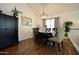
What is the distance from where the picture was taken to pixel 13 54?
2.53 metres

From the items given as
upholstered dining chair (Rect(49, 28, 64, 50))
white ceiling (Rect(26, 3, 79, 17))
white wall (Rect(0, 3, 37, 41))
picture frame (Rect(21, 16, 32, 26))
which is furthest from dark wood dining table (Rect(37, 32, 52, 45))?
white ceiling (Rect(26, 3, 79, 17))

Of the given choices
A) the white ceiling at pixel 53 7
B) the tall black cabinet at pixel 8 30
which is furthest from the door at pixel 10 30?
the white ceiling at pixel 53 7

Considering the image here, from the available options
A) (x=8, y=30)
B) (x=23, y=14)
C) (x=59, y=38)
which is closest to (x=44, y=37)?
(x=59, y=38)

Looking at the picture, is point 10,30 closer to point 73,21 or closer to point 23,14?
point 23,14

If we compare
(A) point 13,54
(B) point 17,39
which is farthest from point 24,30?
(A) point 13,54

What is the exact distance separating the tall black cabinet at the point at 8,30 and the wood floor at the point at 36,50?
0.13 metres

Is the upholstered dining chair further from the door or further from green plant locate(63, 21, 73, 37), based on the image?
the door

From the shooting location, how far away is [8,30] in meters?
2.57

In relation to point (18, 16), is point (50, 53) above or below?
below

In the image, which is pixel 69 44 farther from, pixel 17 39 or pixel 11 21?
pixel 11 21

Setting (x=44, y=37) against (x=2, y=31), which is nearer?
(x=2, y=31)

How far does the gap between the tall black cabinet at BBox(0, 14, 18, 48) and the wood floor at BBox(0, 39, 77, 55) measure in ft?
0.42

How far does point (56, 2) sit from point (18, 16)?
31.0 inches

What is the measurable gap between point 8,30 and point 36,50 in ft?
2.19
